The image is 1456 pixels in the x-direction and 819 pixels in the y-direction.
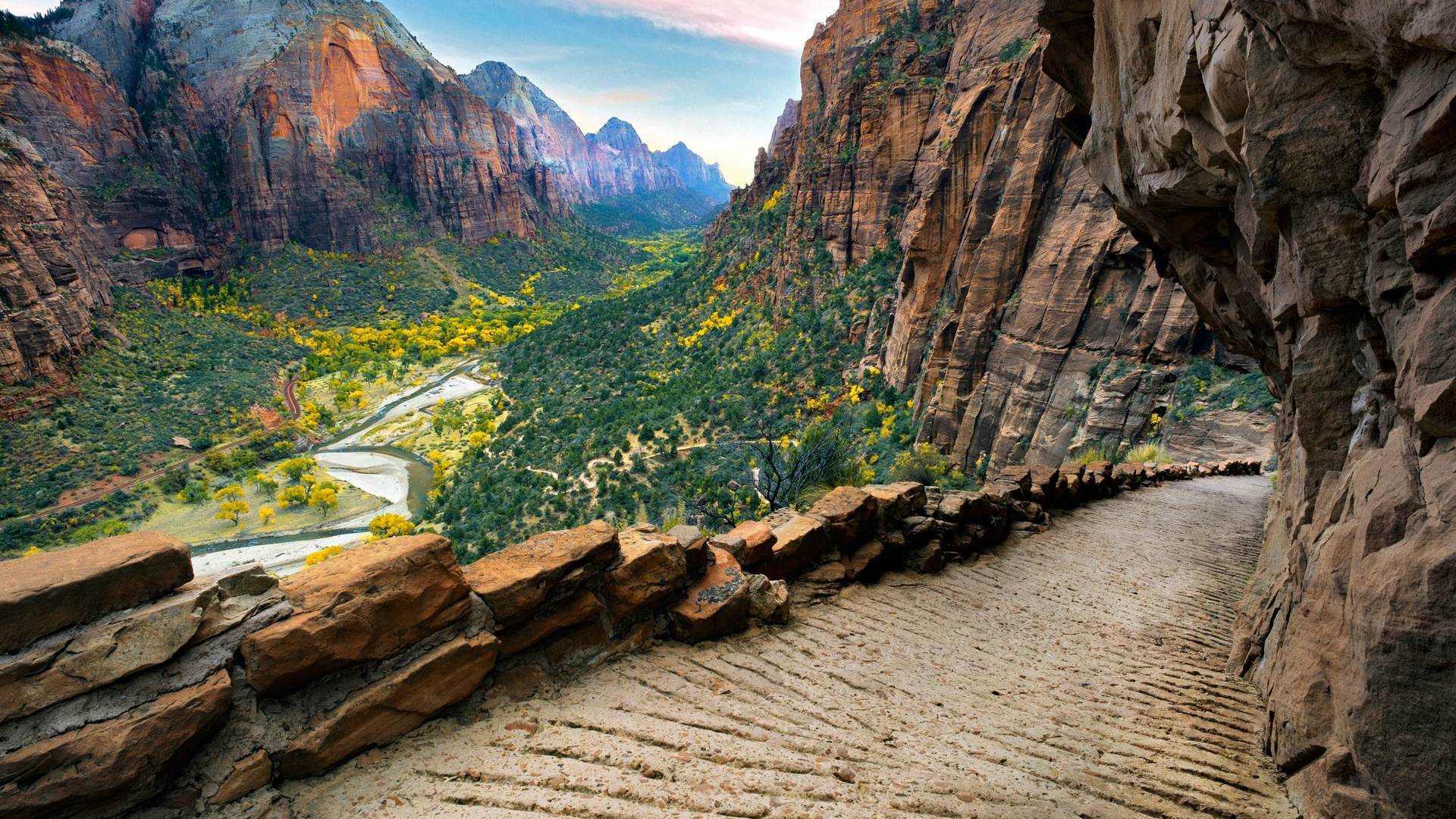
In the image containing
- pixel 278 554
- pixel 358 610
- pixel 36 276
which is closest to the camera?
pixel 358 610

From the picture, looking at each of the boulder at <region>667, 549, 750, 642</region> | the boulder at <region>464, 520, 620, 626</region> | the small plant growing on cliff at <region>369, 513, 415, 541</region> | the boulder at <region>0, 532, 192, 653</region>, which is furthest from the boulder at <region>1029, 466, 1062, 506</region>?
the small plant growing on cliff at <region>369, 513, 415, 541</region>

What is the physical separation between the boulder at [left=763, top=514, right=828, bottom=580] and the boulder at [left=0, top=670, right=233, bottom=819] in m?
4.83

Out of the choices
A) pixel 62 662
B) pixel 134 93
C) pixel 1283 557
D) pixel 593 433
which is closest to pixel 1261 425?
pixel 1283 557

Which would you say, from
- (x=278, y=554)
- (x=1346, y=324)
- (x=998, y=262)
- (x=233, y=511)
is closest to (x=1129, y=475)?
(x=1346, y=324)

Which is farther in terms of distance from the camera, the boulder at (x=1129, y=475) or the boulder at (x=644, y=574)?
the boulder at (x=1129, y=475)

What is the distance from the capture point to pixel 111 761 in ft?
8.11

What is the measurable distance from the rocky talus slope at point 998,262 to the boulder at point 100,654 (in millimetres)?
12666

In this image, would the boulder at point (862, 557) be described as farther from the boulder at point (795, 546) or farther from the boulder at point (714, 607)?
the boulder at point (714, 607)

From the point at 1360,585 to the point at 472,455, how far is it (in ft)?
148

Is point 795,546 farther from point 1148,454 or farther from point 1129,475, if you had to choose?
point 1148,454

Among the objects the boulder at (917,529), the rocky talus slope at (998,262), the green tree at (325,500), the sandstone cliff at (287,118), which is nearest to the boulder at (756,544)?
the boulder at (917,529)

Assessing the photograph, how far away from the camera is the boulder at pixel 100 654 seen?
240cm

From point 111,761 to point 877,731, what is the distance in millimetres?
4443

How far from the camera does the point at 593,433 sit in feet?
126
